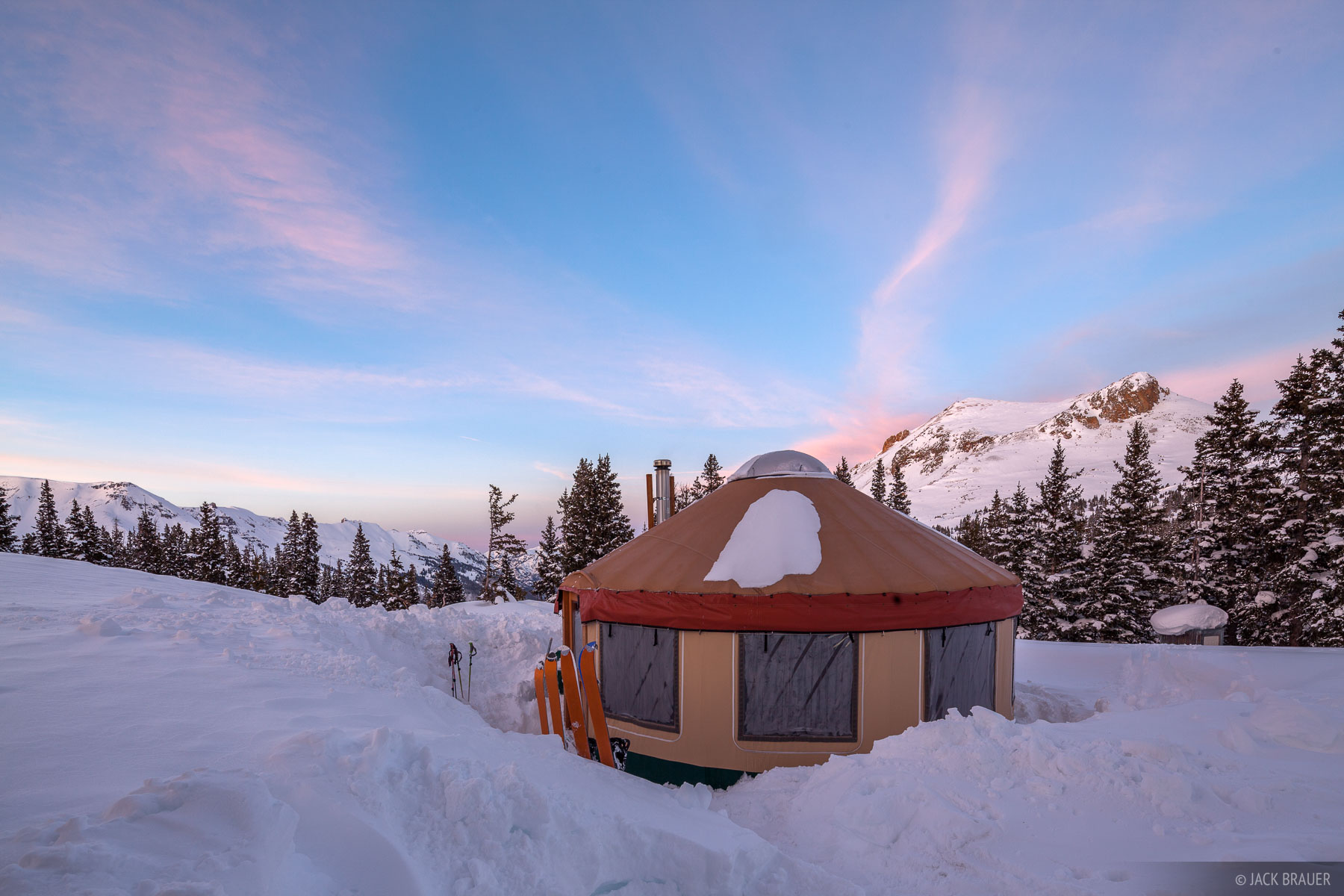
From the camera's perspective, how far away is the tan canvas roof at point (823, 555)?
236 inches

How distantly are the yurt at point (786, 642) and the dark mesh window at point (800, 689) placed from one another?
11mm

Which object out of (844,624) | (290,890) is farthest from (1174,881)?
(290,890)

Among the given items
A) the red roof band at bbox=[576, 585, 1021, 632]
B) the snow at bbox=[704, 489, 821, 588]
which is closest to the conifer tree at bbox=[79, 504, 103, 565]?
the red roof band at bbox=[576, 585, 1021, 632]

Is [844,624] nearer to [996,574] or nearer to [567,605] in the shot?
[996,574]

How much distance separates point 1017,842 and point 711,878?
78.3 inches

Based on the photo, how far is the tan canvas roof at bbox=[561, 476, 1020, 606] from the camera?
598 centimetres

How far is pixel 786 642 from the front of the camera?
19.3 feet

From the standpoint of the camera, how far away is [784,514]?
7.05m

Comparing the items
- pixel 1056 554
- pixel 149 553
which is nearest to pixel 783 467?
pixel 1056 554

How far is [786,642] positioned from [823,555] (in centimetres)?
108

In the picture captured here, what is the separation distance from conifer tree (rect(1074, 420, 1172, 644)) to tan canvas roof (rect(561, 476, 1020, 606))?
16843 millimetres

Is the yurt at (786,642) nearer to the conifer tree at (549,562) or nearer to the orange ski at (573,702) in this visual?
the orange ski at (573,702)

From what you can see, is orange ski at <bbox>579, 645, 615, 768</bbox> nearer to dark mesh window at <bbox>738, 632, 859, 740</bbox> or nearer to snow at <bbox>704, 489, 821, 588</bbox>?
dark mesh window at <bbox>738, 632, 859, 740</bbox>

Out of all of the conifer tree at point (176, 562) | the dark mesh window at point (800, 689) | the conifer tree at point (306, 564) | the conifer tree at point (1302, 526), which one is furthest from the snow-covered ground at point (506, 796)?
the conifer tree at point (176, 562)
